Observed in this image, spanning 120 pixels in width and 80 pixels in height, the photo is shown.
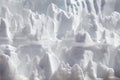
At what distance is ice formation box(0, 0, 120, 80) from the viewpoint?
0.73 m

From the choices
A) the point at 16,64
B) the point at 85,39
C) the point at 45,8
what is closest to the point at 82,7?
the point at 45,8

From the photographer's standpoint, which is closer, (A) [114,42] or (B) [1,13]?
(A) [114,42]

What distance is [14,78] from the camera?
0.71m

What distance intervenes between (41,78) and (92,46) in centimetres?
18

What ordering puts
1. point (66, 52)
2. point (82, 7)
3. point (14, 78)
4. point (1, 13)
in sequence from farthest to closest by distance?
point (82, 7) < point (1, 13) < point (66, 52) < point (14, 78)

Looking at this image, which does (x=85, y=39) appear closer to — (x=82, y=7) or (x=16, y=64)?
A: (x=16, y=64)

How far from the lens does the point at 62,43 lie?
90 centimetres

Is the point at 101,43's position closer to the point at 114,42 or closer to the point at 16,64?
the point at 114,42

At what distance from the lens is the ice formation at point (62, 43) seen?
73 cm

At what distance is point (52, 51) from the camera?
2.77 ft

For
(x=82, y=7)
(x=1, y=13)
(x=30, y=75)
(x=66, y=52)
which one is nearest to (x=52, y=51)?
(x=66, y=52)

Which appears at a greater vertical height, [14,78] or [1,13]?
[1,13]

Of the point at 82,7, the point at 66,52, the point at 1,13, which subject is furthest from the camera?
the point at 82,7

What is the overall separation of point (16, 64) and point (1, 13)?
39 centimetres
